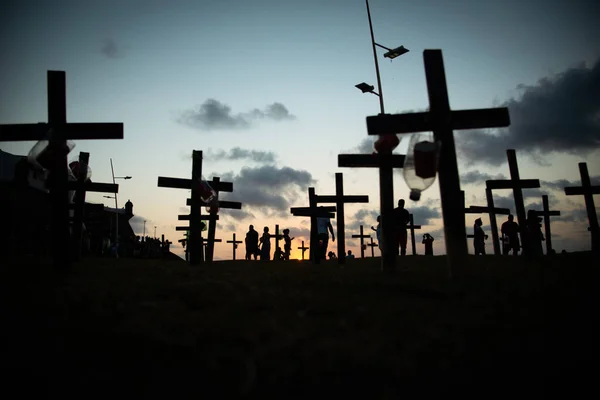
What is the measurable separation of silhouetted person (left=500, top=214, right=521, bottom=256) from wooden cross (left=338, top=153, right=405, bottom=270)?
34.7ft

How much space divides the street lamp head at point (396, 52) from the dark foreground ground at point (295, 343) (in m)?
17.6

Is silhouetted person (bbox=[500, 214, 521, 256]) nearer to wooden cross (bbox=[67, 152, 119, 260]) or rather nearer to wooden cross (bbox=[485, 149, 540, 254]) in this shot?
wooden cross (bbox=[485, 149, 540, 254])

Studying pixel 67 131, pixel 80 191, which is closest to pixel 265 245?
pixel 80 191

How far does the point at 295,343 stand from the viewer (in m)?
2.77

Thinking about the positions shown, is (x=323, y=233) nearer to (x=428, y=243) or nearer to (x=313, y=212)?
(x=313, y=212)

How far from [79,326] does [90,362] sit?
69 centimetres

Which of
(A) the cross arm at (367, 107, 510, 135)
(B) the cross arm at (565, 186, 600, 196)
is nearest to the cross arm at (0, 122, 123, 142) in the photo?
(A) the cross arm at (367, 107, 510, 135)

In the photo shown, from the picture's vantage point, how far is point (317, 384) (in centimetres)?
229

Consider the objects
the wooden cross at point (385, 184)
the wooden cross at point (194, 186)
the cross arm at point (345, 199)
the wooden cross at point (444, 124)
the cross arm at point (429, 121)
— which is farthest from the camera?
the cross arm at point (345, 199)

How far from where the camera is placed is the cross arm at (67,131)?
22.0 ft

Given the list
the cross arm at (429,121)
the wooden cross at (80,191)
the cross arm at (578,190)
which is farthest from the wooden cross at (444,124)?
the cross arm at (578,190)

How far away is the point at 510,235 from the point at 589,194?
3.20m

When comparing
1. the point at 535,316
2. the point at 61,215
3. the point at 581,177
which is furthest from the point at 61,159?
the point at 581,177

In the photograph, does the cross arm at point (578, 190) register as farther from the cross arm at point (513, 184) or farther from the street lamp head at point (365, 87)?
the street lamp head at point (365, 87)
